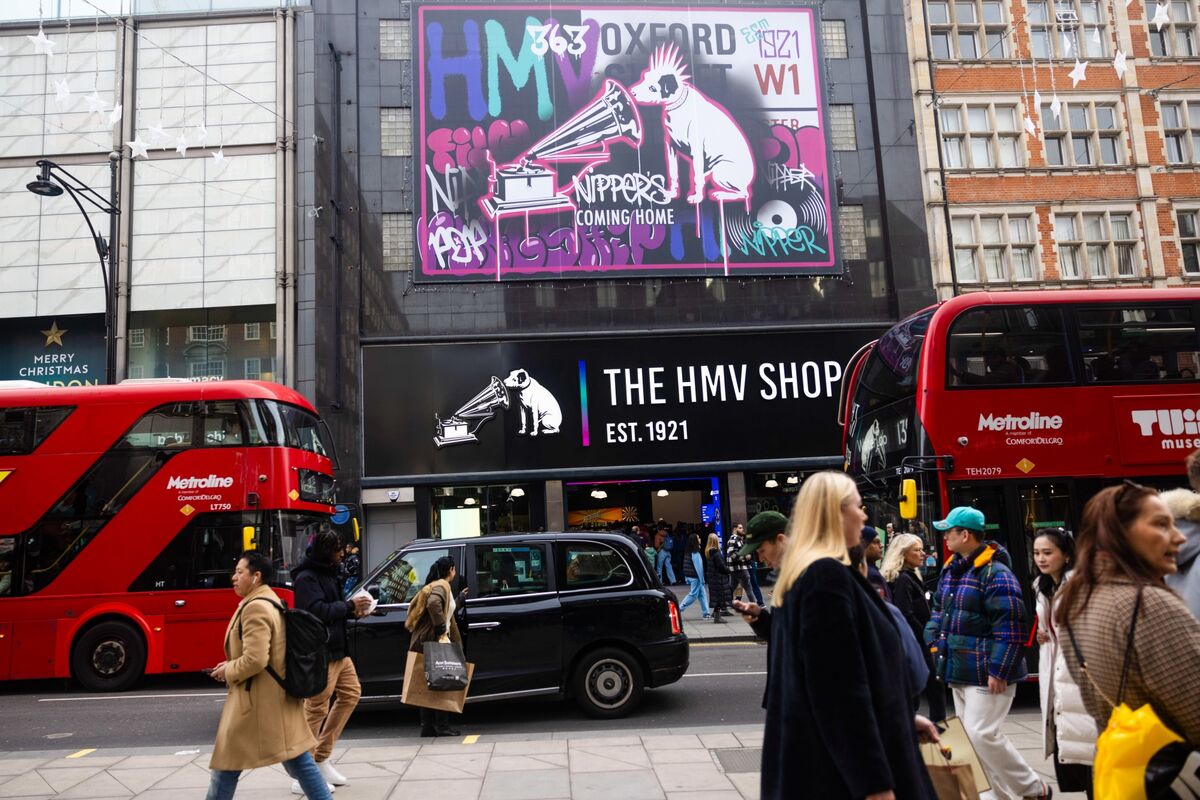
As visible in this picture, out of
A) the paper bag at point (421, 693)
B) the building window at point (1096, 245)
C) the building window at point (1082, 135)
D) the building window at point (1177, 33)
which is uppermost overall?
the building window at point (1177, 33)

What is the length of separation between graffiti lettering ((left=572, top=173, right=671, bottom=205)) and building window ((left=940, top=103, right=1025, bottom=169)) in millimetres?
8315

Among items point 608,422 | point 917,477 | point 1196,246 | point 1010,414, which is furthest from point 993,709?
point 1196,246

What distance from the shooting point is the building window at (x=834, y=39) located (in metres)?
26.3

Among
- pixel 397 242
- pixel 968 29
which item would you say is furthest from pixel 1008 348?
pixel 968 29

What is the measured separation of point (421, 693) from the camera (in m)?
8.10

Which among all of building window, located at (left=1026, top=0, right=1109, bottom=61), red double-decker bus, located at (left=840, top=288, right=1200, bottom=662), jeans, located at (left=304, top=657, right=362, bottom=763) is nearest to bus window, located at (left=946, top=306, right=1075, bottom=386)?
red double-decker bus, located at (left=840, top=288, right=1200, bottom=662)

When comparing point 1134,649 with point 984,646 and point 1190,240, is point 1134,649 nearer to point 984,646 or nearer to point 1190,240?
point 984,646

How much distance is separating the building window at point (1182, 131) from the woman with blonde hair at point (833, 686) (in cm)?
2834

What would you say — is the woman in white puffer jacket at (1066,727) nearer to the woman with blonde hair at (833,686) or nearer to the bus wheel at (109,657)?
the woman with blonde hair at (833,686)

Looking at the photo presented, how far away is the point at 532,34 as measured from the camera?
25.2 m

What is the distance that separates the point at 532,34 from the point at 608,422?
11.0 m

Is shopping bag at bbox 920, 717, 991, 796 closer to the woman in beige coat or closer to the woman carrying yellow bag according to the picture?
the woman carrying yellow bag

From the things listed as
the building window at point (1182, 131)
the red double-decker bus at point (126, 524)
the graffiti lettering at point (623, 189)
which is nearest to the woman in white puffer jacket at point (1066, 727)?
the red double-decker bus at point (126, 524)

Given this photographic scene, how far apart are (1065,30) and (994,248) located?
270 inches
